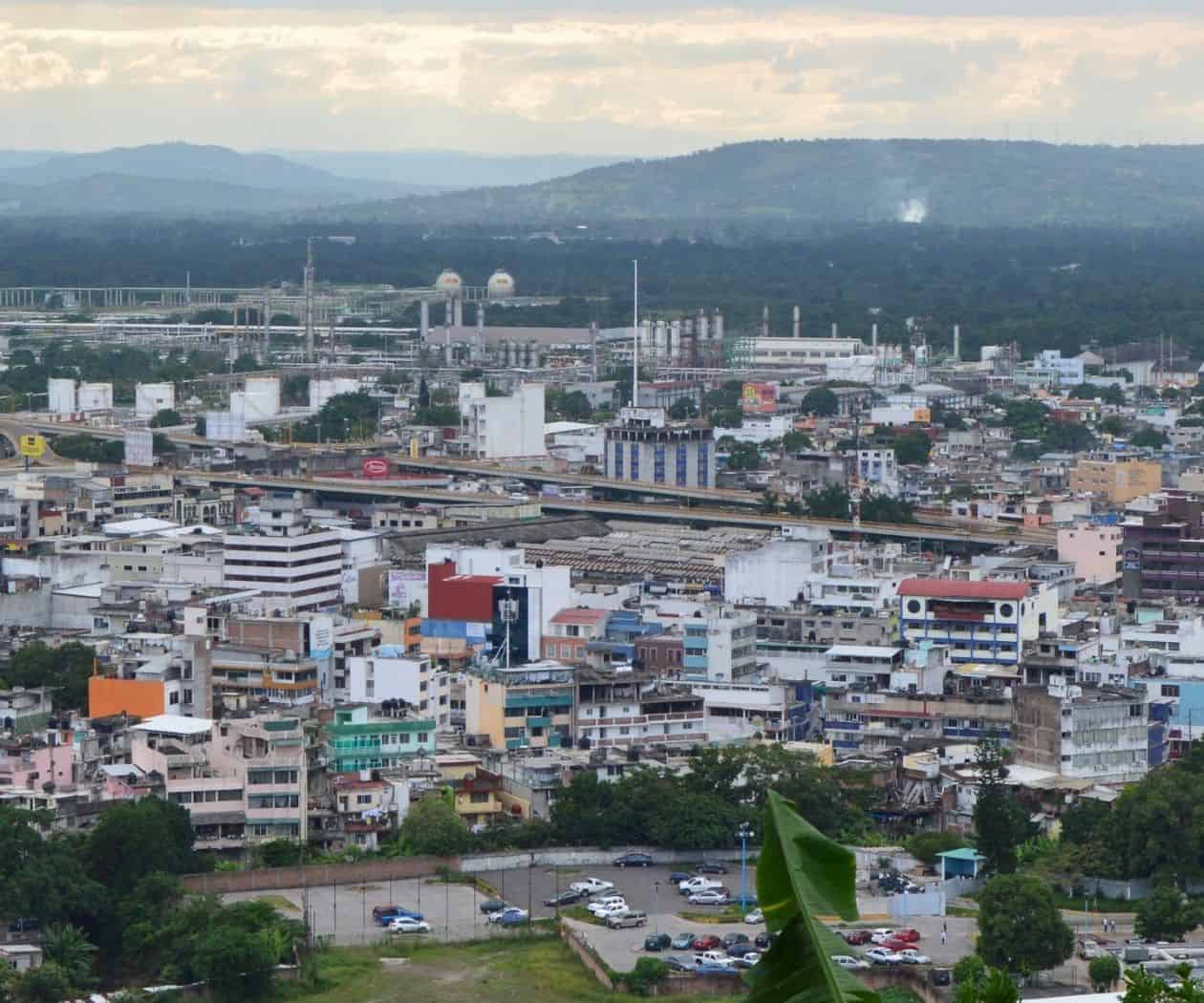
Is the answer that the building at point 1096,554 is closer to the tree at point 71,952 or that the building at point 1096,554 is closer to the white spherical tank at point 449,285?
the tree at point 71,952

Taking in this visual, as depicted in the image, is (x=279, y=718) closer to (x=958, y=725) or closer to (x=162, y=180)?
(x=958, y=725)

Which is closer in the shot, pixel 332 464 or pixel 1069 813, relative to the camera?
pixel 1069 813

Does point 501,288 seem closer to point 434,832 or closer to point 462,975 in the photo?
point 434,832

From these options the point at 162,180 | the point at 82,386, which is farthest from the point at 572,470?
the point at 162,180

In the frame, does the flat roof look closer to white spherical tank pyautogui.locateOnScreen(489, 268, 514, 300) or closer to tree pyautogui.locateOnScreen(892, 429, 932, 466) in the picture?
tree pyautogui.locateOnScreen(892, 429, 932, 466)

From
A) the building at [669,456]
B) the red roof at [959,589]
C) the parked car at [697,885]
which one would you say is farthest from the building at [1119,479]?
the parked car at [697,885]

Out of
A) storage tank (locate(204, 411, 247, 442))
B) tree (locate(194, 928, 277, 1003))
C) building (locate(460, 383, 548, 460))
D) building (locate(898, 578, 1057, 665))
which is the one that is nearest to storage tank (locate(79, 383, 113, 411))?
storage tank (locate(204, 411, 247, 442))
